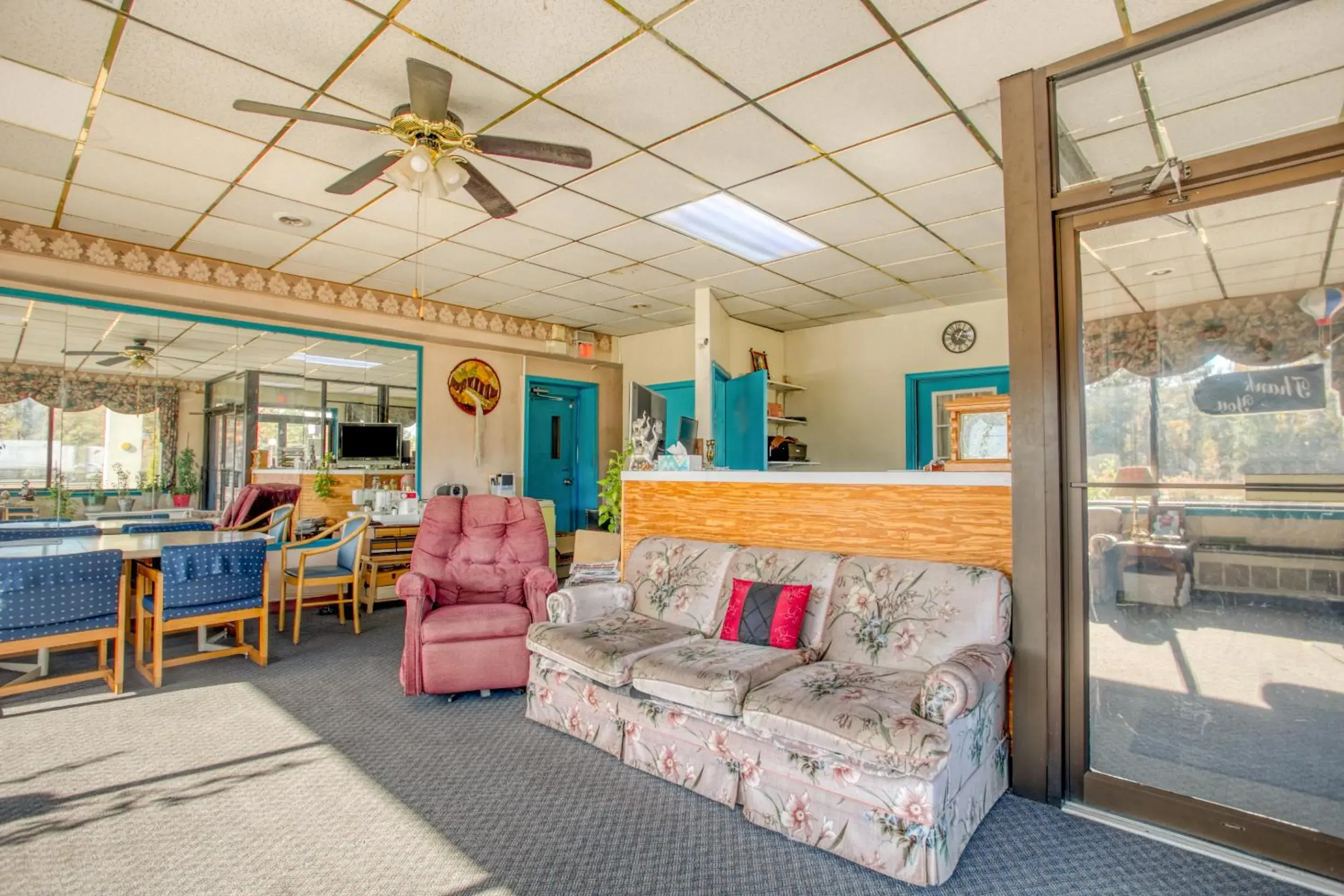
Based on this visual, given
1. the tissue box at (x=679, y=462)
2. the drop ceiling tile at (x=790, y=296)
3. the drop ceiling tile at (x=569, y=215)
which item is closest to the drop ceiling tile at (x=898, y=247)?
the drop ceiling tile at (x=790, y=296)

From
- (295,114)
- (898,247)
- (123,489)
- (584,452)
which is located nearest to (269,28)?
(295,114)

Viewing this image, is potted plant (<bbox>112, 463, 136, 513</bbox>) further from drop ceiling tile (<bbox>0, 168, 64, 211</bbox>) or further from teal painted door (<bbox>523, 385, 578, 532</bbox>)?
teal painted door (<bbox>523, 385, 578, 532</bbox>)

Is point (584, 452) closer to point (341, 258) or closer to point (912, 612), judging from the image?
point (341, 258)

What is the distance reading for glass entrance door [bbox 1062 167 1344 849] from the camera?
2.11 metres

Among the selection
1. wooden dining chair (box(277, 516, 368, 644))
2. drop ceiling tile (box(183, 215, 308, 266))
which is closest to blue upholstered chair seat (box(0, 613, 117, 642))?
wooden dining chair (box(277, 516, 368, 644))

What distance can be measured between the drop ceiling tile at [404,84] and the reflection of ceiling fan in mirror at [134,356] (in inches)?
145

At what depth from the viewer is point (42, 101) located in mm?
2967

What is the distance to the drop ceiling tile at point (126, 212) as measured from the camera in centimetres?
399

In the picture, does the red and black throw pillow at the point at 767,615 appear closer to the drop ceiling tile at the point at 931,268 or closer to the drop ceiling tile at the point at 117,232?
the drop ceiling tile at the point at 931,268

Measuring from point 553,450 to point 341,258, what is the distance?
339 cm

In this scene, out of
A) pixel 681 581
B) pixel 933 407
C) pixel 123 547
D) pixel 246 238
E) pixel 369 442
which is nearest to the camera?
pixel 681 581

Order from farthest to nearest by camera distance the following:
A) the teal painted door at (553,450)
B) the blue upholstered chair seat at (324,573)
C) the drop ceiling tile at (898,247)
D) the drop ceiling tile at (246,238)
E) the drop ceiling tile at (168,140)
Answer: the teal painted door at (553,450)
the blue upholstered chair seat at (324,573)
the drop ceiling tile at (898,247)
the drop ceiling tile at (246,238)
the drop ceiling tile at (168,140)

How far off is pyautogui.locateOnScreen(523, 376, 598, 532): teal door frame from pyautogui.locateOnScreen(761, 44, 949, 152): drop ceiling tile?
5053mm

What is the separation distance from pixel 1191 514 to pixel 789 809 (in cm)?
Result: 176
